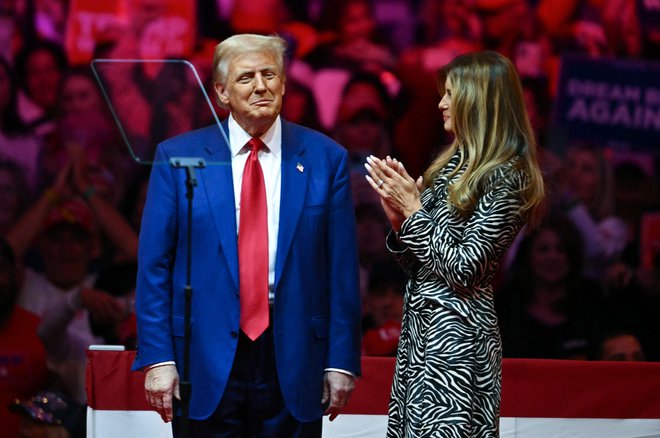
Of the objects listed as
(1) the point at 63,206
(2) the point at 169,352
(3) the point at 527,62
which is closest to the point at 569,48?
(3) the point at 527,62

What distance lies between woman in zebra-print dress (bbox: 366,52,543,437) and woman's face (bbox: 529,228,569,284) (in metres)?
3.33

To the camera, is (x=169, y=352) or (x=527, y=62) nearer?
(x=169, y=352)

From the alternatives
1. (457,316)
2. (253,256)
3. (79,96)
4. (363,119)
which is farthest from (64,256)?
(457,316)

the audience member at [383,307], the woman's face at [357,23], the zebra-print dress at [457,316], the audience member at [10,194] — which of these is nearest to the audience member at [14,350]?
the audience member at [10,194]

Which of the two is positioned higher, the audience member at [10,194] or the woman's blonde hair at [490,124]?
the woman's blonde hair at [490,124]

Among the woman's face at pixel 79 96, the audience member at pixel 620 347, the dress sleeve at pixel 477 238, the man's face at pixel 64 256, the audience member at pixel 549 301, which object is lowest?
the audience member at pixel 620 347

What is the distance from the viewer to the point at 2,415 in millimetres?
5809

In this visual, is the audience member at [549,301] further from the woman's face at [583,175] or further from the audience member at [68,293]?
the audience member at [68,293]

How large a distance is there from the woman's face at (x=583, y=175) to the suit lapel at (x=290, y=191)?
358 cm

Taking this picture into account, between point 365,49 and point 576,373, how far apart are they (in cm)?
259

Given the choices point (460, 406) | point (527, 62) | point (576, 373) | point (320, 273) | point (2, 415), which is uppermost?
point (527, 62)

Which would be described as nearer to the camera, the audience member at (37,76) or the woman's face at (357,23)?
the audience member at (37,76)

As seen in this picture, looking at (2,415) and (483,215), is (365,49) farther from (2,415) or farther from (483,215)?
(483,215)

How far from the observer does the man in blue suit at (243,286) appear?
3.45 meters
